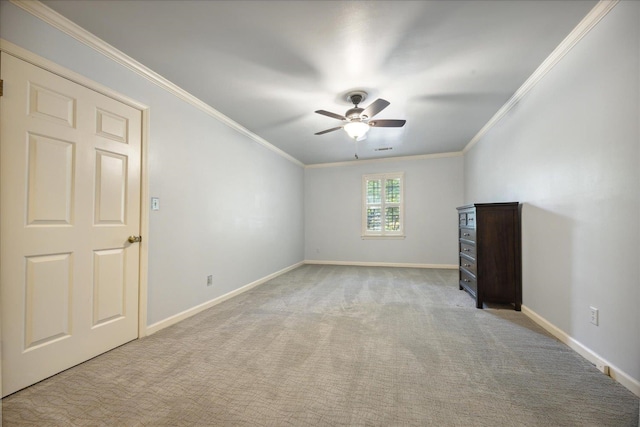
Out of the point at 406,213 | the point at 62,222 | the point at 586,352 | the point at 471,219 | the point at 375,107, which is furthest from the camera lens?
the point at 406,213

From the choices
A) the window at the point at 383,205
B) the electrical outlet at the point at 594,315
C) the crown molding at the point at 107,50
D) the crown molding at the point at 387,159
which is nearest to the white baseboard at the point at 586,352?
the electrical outlet at the point at 594,315

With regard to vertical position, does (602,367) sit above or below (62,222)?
below

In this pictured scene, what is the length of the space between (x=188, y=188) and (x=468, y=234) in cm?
371

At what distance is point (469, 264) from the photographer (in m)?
3.60

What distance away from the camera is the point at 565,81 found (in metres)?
2.21

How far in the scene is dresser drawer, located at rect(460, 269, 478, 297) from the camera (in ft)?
10.9

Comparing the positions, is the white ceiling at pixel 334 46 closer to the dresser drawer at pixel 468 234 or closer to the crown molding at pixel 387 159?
the dresser drawer at pixel 468 234

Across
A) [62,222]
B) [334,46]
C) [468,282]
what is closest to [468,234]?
[468,282]

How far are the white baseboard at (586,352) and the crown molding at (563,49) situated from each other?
236 centimetres

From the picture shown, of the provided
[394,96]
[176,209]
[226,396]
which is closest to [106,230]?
[176,209]

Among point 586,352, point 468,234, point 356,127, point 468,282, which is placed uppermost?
point 356,127

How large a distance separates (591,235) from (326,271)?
4213 millimetres

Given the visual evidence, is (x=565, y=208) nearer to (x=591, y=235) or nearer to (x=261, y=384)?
(x=591, y=235)

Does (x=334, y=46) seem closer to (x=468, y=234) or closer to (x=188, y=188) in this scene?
(x=188, y=188)
